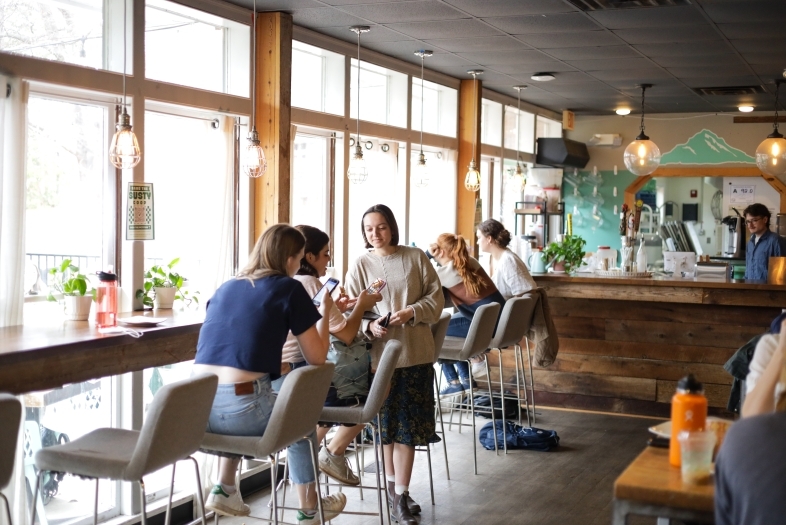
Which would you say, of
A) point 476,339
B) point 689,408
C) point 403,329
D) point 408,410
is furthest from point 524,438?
point 689,408

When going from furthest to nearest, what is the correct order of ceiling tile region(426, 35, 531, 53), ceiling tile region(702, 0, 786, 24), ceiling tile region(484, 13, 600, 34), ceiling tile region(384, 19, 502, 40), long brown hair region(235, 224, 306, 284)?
ceiling tile region(426, 35, 531, 53) < ceiling tile region(384, 19, 502, 40) < ceiling tile region(484, 13, 600, 34) < ceiling tile region(702, 0, 786, 24) < long brown hair region(235, 224, 306, 284)

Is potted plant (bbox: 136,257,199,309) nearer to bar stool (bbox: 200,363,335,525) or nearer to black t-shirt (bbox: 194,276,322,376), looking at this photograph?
black t-shirt (bbox: 194,276,322,376)

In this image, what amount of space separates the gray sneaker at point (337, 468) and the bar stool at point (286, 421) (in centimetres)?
79

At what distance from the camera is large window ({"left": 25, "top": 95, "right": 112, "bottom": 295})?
13.0 feet

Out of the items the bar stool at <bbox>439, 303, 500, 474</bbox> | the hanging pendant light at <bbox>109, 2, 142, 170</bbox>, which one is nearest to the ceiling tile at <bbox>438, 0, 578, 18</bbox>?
→ the bar stool at <bbox>439, 303, 500, 474</bbox>

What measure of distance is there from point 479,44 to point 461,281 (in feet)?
5.64

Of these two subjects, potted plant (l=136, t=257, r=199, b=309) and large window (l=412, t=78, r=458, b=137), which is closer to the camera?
potted plant (l=136, t=257, r=199, b=309)

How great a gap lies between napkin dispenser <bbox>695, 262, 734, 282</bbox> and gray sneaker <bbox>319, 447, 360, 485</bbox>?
12.4 ft

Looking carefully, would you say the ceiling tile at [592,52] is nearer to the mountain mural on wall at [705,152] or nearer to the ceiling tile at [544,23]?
the ceiling tile at [544,23]

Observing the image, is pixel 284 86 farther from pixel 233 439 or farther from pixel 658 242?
pixel 658 242

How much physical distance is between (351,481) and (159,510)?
1017mm

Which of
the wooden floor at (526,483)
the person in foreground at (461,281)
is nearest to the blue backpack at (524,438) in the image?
the wooden floor at (526,483)

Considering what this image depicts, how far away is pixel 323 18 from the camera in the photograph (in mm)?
5320

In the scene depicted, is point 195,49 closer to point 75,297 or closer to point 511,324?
point 75,297
